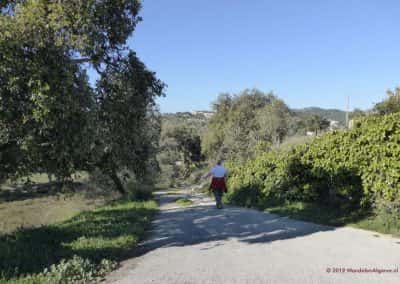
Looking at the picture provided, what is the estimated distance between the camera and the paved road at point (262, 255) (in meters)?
5.55

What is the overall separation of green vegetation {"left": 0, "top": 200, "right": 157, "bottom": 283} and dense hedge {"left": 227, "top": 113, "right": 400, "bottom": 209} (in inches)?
225

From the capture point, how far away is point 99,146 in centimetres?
805

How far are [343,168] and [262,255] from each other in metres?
4.96

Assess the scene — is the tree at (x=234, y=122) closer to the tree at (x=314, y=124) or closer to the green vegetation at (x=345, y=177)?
the tree at (x=314, y=124)

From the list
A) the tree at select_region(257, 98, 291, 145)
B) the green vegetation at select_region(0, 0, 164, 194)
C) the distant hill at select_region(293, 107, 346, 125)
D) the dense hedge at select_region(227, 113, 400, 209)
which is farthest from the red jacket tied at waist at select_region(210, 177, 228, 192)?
the distant hill at select_region(293, 107, 346, 125)

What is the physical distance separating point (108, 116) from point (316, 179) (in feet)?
23.9

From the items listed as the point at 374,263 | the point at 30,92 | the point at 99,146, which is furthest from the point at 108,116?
the point at 374,263

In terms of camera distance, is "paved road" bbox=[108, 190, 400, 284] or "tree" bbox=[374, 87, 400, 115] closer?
"paved road" bbox=[108, 190, 400, 284]

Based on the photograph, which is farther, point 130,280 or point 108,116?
point 108,116

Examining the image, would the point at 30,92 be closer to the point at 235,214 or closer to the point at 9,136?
the point at 9,136

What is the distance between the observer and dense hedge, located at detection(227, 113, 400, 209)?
8844mm

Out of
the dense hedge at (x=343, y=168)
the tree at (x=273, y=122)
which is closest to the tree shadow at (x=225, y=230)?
the dense hedge at (x=343, y=168)

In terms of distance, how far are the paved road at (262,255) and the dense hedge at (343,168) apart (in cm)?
145

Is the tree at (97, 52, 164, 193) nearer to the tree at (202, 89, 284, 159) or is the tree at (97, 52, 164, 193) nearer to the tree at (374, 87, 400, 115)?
the tree at (374, 87, 400, 115)
